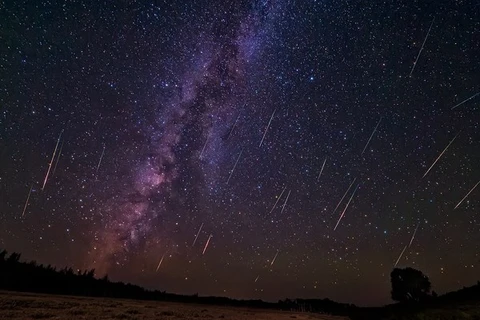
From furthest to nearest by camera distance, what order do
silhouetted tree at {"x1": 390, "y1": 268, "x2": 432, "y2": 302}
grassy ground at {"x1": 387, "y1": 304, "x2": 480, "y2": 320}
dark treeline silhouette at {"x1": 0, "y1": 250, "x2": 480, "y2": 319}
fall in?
silhouetted tree at {"x1": 390, "y1": 268, "x2": 432, "y2": 302}
dark treeline silhouette at {"x1": 0, "y1": 250, "x2": 480, "y2": 319}
grassy ground at {"x1": 387, "y1": 304, "x2": 480, "y2": 320}

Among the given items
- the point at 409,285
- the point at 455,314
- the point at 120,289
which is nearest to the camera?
the point at 455,314

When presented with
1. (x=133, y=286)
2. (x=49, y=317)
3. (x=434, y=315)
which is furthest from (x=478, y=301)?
(x=133, y=286)

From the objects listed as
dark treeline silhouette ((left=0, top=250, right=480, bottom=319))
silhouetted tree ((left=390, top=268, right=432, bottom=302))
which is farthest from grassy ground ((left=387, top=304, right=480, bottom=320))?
silhouetted tree ((left=390, top=268, right=432, bottom=302))

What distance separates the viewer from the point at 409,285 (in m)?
60.2

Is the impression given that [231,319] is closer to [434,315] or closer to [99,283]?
[434,315]

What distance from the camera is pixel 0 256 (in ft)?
139

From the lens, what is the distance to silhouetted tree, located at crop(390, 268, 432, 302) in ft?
195

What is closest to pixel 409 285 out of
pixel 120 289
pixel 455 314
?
pixel 455 314

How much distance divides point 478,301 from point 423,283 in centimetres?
4582

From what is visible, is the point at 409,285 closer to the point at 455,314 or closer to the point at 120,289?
the point at 455,314

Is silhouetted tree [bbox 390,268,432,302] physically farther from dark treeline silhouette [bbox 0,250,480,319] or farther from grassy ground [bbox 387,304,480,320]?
grassy ground [bbox 387,304,480,320]

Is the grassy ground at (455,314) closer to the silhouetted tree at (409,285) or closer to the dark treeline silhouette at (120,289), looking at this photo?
the dark treeline silhouette at (120,289)

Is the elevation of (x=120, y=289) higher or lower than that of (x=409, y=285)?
lower

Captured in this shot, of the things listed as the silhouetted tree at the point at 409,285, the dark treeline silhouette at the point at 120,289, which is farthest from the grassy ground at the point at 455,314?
the silhouetted tree at the point at 409,285
